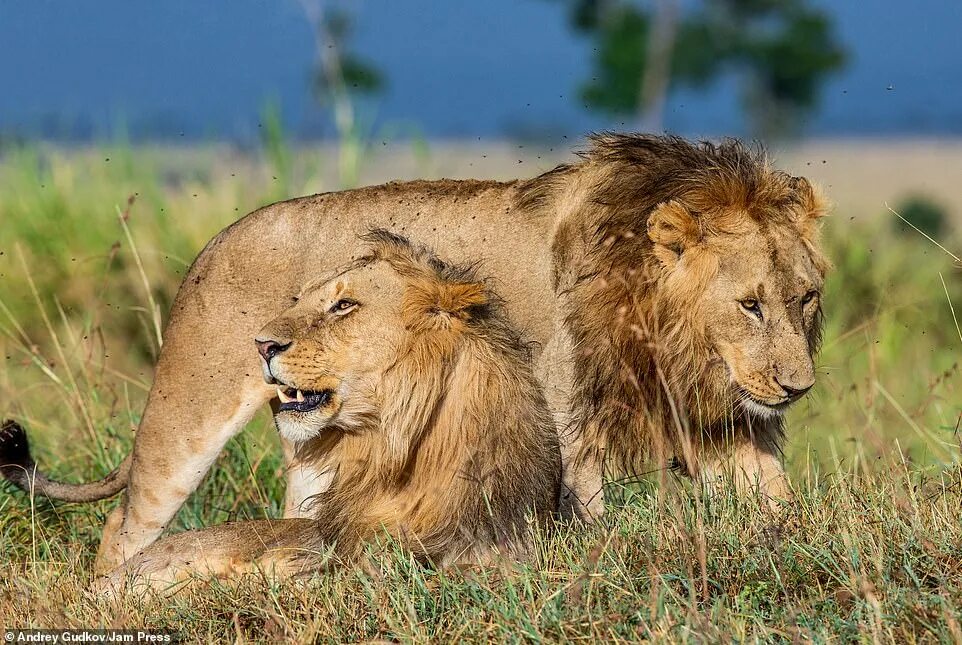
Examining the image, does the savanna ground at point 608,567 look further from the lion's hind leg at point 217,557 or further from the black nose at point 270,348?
the black nose at point 270,348

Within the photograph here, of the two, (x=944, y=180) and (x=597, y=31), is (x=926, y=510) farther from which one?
(x=944, y=180)

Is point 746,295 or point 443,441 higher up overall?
point 746,295

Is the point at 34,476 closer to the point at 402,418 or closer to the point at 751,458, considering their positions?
the point at 402,418

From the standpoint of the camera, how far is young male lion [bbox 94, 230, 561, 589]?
12.7 ft

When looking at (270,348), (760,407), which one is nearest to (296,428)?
(270,348)

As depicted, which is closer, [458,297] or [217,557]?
A: [458,297]

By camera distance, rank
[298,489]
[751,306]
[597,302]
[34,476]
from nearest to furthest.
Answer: [751,306] < [597,302] < [34,476] < [298,489]

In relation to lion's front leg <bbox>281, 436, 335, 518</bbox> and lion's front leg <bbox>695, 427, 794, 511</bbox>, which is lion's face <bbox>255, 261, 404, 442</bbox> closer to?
lion's front leg <bbox>281, 436, 335, 518</bbox>

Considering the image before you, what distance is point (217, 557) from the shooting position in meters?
4.04

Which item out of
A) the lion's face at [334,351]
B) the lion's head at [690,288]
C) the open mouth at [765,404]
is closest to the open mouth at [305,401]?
the lion's face at [334,351]

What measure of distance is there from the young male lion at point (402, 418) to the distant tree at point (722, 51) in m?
38.0

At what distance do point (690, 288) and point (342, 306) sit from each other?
1.05 m

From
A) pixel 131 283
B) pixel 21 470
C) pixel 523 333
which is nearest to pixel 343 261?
pixel 523 333

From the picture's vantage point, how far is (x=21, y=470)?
15.8ft
